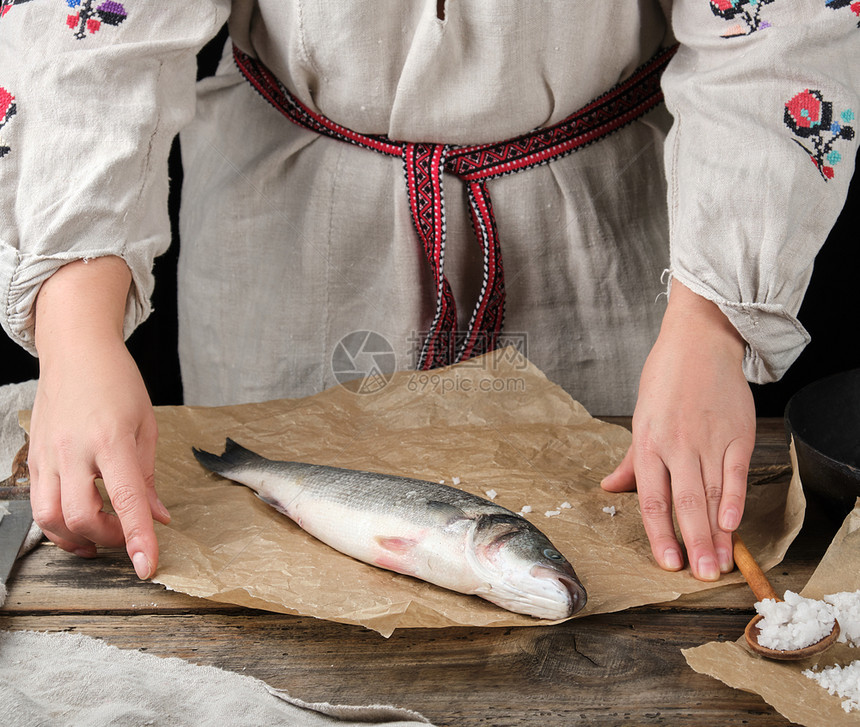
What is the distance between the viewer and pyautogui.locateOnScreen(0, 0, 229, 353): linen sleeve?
1062mm

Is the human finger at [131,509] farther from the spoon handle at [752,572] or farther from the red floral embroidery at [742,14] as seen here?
the red floral embroidery at [742,14]

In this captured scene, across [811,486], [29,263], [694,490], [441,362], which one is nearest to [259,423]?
[441,362]

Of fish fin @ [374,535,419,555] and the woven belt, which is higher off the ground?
the woven belt

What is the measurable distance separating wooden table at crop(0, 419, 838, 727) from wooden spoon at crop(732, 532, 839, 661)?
1.2 inches

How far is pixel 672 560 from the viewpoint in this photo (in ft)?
3.22

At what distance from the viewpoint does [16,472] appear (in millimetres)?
1281

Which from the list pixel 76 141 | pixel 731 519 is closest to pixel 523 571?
pixel 731 519

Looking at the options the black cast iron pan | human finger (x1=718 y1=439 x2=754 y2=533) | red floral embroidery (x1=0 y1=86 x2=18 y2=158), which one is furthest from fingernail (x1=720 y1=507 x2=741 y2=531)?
red floral embroidery (x1=0 y1=86 x2=18 y2=158)

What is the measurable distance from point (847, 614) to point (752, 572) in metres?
0.11

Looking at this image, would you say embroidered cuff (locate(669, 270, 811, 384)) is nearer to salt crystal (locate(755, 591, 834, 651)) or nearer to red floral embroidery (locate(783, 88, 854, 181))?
red floral embroidery (locate(783, 88, 854, 181))

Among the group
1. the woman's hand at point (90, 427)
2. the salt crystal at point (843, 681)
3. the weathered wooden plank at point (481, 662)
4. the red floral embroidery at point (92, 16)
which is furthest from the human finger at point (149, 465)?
the salt crystal at point (843, 681)

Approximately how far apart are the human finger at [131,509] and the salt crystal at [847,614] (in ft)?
2.52

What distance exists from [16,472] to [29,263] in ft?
1.32

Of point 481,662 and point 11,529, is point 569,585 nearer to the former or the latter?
point 481,662
